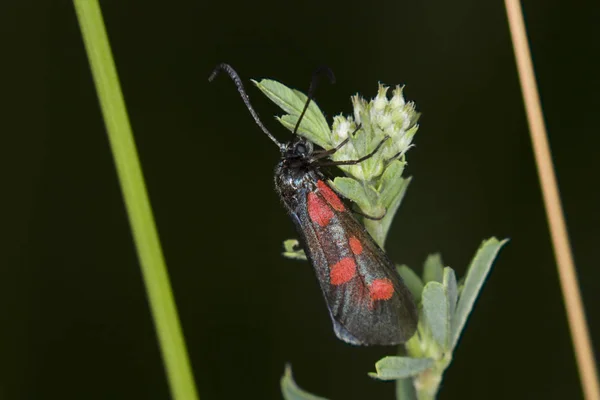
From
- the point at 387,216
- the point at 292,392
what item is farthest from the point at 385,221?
the point at 292,392

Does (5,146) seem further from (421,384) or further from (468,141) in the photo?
(421,384)

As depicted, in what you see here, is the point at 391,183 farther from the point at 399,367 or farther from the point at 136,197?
the point at 136,197

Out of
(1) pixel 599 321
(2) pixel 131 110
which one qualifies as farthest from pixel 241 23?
(1) pixel 599 321

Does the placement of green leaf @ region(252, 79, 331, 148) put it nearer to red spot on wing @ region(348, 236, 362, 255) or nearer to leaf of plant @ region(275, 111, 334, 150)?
leaf of plant @ region(275, 111, 334, 150)

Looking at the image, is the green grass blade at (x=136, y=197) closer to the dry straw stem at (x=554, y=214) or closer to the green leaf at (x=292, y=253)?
the green leaf at (x=292, y=253)

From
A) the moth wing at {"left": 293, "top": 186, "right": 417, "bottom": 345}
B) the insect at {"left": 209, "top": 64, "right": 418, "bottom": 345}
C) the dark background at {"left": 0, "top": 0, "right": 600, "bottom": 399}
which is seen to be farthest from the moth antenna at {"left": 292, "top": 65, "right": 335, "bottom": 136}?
the dark background at {"left": 0, "top": 0, "right": 600, "bottom": 399}
